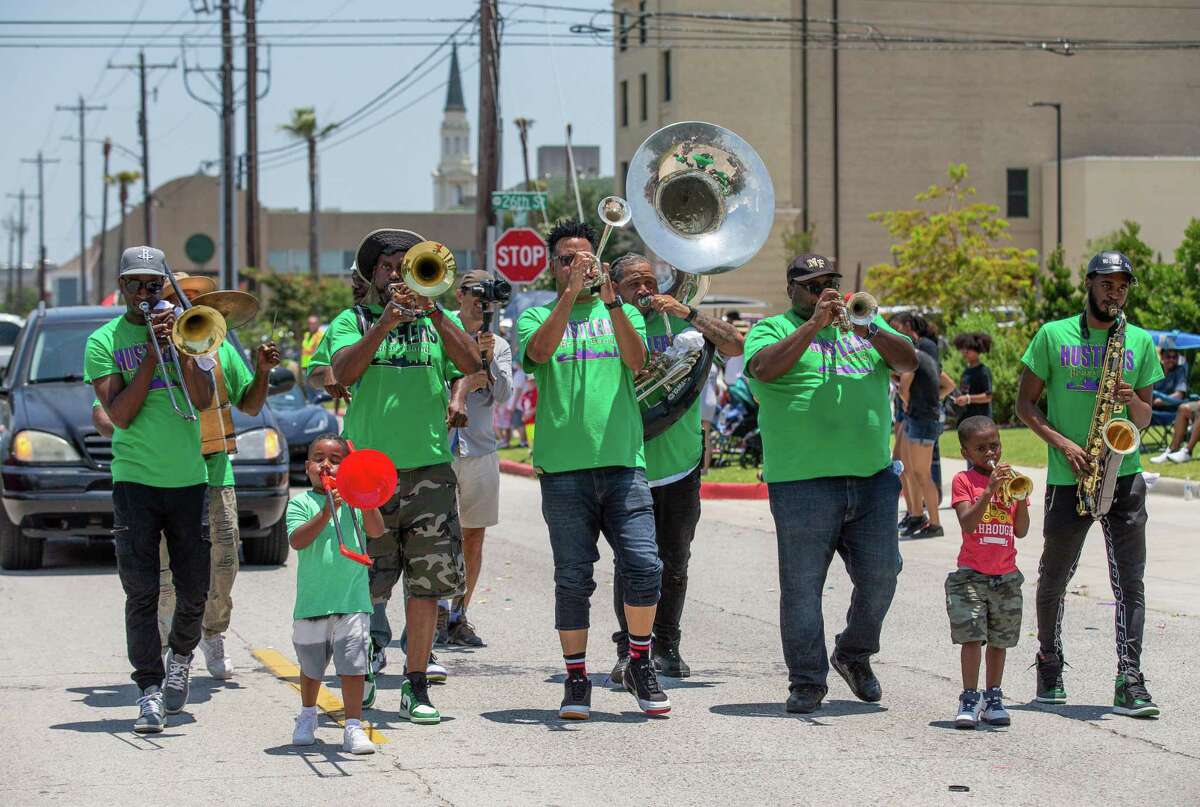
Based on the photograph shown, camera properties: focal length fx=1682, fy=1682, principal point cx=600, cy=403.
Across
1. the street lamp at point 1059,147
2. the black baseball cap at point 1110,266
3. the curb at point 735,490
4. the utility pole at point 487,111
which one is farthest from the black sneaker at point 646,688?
the street lamp at point 1059,147

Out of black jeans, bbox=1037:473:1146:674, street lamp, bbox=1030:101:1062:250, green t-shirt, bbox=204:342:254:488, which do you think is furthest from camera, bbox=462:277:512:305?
street lamp, bbox=1030:101:1062:250

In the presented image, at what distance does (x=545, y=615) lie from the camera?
10383 millimetres

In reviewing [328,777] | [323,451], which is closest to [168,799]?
[328,777]

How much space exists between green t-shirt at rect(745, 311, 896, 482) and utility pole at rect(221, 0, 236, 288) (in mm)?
31470

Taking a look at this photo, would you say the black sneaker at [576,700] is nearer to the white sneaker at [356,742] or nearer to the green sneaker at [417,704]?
the green sneaker at [417,704]

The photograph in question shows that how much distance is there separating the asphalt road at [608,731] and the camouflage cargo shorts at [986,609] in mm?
394

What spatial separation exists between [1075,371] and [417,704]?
3.19 meters

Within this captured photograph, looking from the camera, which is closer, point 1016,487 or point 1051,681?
point 1016,487

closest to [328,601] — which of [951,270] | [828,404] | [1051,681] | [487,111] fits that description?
[828,404]

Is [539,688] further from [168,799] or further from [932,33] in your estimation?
[932,33]

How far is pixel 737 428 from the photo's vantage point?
2025 centimetres

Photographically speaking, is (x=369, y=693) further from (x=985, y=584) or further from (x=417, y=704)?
(x=985, y=584)

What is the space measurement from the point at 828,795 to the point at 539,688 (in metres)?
2.35

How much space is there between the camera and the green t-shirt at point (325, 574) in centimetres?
662
